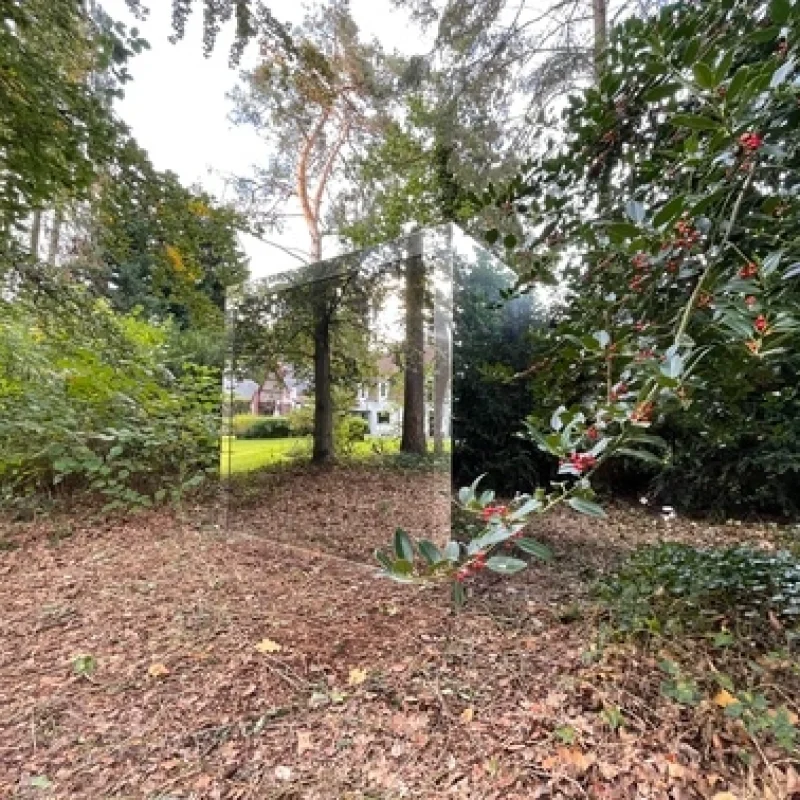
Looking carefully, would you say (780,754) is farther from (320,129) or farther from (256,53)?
(320,129)

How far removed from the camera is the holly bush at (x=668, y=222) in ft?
1.98

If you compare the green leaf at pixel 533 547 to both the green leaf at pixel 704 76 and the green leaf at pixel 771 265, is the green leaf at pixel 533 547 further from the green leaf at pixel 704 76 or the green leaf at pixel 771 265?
the green leaf at pixel 704 76

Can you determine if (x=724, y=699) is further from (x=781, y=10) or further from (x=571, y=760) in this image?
(x=781, y=10)

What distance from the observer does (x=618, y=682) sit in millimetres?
1449

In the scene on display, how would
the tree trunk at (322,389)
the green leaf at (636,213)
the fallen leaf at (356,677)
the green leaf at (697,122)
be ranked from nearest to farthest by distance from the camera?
the green leaf at (697,122) < the green leaf at (636,213) < the fallen leaf at (356,677) < the tree trunk at (322,389)

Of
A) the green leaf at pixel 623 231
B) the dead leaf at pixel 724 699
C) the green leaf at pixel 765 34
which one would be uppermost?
the green leaf at pixel 765 34

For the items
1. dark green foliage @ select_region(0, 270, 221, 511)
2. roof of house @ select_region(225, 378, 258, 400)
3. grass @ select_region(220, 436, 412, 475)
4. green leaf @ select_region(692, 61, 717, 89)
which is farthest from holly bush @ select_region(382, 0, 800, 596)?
dark green foliage @ select_region(0, 270, 221, 511)

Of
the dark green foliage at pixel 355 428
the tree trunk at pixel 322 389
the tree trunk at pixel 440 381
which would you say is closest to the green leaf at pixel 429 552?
the tree trunk at pixel 440 381

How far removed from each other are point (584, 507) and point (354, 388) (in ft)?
7.55

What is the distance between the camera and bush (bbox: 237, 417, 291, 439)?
3070 millimetres

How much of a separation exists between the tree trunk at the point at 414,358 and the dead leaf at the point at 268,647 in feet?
3.57

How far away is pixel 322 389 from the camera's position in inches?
116

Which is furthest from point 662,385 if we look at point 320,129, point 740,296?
point 320,129

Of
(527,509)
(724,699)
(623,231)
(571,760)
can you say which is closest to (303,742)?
(571,760)
